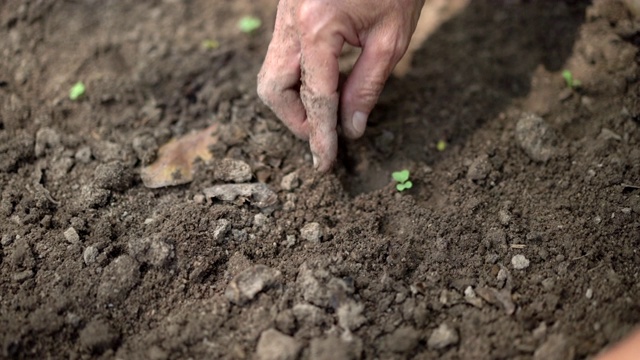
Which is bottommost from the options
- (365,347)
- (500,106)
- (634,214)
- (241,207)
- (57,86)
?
(634,214)

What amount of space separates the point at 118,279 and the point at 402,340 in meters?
0.91

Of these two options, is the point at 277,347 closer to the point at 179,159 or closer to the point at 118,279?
the point at 118,279

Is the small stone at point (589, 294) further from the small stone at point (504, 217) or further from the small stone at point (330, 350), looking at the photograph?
the small stone at point (330, 350)

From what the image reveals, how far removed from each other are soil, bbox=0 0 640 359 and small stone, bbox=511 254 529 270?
0.04 feet

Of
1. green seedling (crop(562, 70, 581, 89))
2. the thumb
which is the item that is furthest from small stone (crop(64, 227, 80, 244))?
green seedling (crop(562, 70, 581, 89))

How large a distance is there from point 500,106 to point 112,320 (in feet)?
5.61

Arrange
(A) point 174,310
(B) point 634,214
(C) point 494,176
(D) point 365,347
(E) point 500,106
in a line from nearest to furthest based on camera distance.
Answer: (D) point 365,347, (A) point 174,310, (B) point 634,214, (C) point 494,176, (E) point 500,106

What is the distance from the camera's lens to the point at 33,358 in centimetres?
172

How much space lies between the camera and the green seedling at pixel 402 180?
7.06ft

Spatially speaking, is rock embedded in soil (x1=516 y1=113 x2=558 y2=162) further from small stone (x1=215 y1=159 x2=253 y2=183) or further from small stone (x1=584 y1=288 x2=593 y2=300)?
small stone (x1=215 y1=159 x2=253 y2=183)

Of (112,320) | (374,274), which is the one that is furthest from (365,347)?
(112,320)

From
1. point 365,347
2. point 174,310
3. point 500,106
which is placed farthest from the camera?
point 500,106

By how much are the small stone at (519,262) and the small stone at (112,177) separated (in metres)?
1.40

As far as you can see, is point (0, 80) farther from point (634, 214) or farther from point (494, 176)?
point (634, 214)
